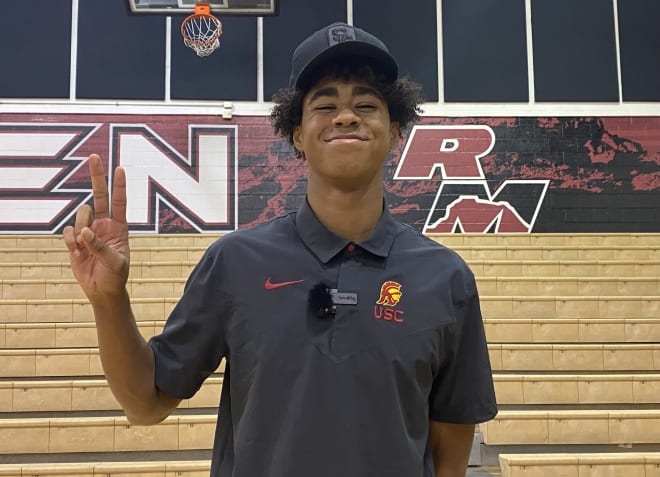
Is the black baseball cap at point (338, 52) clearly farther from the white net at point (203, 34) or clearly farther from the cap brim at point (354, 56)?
the white net at point (203, 34)

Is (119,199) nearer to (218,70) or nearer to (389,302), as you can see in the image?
(389,302)

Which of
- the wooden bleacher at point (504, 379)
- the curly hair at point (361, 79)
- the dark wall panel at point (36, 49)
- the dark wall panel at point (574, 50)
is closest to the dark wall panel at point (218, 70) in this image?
the dark wall panel at point (36, 49)

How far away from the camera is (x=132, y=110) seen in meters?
6.61

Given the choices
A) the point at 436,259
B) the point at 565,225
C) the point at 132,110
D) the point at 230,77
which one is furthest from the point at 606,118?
the point at 436,259

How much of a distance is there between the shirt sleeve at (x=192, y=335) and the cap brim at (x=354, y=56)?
0.35m

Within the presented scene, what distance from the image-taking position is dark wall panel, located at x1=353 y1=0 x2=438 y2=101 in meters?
6.86

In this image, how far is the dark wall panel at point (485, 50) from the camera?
269 inches

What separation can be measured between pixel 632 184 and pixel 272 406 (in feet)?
22.0

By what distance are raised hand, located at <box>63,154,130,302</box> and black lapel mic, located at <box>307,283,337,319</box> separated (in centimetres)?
27

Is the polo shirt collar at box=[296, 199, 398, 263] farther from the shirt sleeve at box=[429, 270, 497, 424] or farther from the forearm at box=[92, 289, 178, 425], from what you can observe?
the forearm at box=[92, 289, 178, 425]

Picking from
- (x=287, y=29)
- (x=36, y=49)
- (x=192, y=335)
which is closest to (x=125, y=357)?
(x=192, y=335)

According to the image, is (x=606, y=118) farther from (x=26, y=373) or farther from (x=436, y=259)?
(x=436, y=259)

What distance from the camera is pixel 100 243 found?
863mm

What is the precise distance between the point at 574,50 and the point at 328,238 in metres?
6.80
